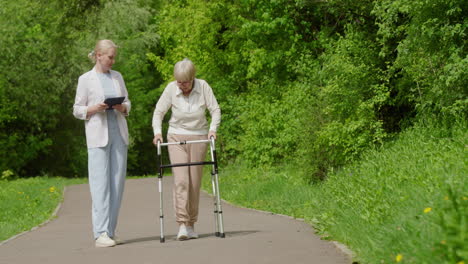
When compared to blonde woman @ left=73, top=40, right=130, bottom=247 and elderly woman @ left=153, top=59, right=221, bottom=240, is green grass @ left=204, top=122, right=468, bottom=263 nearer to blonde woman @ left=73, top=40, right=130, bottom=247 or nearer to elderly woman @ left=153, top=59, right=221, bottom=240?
elderly woman @ left=153, top=59, right=221, bottom=240

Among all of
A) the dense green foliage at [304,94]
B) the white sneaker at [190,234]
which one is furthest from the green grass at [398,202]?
the white sneaker at [190,234]

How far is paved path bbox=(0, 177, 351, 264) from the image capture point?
336 inches

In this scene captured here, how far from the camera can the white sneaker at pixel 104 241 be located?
1007 centimetres

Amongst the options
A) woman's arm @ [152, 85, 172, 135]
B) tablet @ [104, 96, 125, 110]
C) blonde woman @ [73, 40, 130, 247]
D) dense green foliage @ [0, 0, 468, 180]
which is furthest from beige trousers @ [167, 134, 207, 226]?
dense green foliage @ [0, 0, 468, 180]

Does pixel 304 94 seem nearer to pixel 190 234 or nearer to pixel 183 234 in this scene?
pixel 190 234

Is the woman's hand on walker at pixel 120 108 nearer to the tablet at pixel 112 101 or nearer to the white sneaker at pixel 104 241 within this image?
the tablet at pixel 112 101

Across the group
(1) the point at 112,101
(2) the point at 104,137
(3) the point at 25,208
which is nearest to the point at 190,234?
(2) the point at 104,137

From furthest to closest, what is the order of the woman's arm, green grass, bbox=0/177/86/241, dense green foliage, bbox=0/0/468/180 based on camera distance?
dense green foliage, bbox=0/0/468/180
green grass, bbox=0/177/86/241
the woman's arm

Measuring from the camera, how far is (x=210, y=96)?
10.7 metres

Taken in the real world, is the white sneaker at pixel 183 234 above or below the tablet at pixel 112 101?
below

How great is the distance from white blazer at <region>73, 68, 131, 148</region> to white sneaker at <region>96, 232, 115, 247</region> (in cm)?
103

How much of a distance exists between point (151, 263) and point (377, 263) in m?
2.49

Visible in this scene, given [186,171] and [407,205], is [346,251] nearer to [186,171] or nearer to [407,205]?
[407,205]

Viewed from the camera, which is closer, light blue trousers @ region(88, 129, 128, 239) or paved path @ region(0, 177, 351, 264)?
paved path @ region(0, 177, 351, 264)
